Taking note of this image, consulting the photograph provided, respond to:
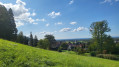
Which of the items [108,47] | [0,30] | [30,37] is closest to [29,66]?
[0,30]

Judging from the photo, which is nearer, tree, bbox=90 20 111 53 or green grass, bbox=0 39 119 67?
green grass, bbox=0 39 119 67

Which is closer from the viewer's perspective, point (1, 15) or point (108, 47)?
point (1, 15)

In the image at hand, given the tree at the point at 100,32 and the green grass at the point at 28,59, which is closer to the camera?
the green grass at the point at 28,59

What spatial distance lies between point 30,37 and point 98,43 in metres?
40.6

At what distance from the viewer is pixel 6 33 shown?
75.6 ft

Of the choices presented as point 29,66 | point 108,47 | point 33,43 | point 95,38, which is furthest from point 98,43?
point 33,43

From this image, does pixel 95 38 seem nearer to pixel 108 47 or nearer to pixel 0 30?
pixel 108 47

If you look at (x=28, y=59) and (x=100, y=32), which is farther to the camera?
(x=100, y=32)

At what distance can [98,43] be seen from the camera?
28.6 m

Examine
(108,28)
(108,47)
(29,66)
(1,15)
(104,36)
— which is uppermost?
(1,15)

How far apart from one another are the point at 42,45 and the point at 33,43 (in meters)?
17.2

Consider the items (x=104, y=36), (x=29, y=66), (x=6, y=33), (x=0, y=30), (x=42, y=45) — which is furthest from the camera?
(x=42, y=45)

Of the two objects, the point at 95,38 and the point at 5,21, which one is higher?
the point at 5,21

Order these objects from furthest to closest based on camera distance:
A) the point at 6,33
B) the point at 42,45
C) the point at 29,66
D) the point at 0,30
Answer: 1. the point at 42,45
2. the point at 6,33
3. the point at 0,30
4. the point at 29,66
